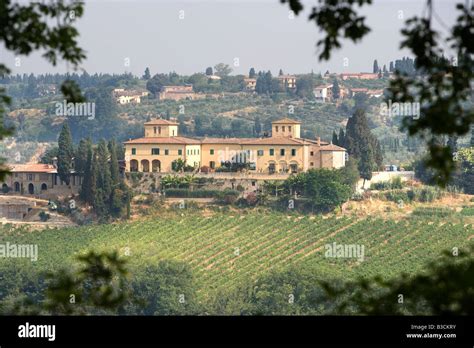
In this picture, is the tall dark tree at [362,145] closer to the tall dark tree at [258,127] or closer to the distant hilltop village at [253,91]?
the tall dark tree at [258,127]

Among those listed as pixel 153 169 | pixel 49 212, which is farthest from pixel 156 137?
pixel 49 212

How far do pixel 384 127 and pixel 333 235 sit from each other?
94.6 feet

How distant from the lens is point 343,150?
4169 centimetres

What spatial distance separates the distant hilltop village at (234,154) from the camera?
138 feet

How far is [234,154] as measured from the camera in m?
43.0

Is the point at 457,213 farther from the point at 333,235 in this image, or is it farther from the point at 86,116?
the point at 86,116

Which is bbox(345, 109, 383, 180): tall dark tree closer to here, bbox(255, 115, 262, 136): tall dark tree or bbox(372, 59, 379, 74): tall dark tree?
bbox(255, 115, 262, 136): tall dark tree

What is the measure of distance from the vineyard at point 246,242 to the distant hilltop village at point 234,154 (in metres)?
2.51

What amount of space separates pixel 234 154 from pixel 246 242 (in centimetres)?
542

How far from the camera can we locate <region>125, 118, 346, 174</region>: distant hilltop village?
1652 inches

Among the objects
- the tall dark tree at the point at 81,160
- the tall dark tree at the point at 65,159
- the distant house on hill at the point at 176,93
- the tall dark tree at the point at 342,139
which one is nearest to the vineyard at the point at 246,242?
the tall dark tree at the point at 81,160

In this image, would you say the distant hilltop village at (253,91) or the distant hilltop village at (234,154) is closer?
the distant hilltop village at (234,154)

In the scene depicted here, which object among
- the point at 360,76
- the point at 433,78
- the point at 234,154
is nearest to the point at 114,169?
the point at 234,154

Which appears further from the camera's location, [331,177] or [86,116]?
[86,116]
